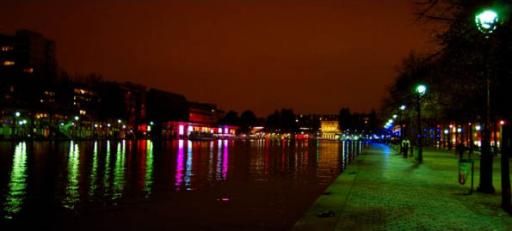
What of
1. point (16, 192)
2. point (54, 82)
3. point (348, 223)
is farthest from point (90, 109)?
point (348, 223)

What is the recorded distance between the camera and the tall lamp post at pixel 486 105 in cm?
1460

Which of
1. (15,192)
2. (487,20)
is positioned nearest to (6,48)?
(15,192)

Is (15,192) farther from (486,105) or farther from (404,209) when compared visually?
(486,105)

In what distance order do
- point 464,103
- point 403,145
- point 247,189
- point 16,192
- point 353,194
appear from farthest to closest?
point 403,145 → point 464,103 → point 247,189 → point 16,192 → point 353,194

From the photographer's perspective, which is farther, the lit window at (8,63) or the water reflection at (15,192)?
the lit window at (8,63)

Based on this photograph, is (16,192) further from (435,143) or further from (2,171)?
(435,143)

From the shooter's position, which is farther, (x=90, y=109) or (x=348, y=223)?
(x=90, y=109)

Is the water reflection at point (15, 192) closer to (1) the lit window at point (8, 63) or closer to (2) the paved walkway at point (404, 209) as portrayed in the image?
(2) the paved walkway at point (404, 209)

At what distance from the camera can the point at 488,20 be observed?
14.6 m

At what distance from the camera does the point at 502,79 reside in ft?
63.3

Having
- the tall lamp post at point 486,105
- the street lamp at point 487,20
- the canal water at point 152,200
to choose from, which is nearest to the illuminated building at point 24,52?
the canal water at point 152,200

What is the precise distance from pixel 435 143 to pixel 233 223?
81360 millimetres

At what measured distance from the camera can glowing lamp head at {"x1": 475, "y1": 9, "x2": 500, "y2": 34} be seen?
14555mm

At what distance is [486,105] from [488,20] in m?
3.68
